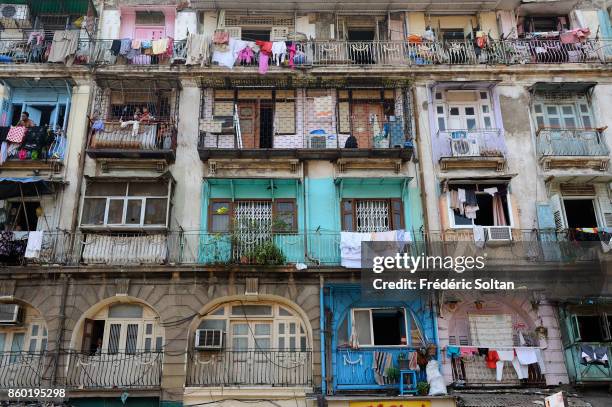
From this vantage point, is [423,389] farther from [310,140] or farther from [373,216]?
[310,140]

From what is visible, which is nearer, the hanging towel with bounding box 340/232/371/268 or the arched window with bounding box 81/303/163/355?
the arched window with bounding box 81/303/163/355

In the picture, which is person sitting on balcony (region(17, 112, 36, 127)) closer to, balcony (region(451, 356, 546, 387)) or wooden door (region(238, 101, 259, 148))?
wooden door (region(238, 101, 259, 148))

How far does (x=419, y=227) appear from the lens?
679 inches

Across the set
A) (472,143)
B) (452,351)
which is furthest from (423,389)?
(472,143)

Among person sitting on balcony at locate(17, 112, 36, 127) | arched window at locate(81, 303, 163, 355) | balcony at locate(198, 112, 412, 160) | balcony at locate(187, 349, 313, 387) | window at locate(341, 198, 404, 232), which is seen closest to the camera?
balcony at locate(187, 349, 313, 387)

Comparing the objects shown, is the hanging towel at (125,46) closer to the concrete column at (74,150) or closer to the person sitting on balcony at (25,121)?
the concrete column at (74,150)

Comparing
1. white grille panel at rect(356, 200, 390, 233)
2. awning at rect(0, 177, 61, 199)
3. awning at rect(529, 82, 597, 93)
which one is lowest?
white grille panel at rect(356, 200, 390, 233)

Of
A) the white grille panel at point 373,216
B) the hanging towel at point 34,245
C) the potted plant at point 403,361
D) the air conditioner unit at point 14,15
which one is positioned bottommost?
the potted plant at point 403,361

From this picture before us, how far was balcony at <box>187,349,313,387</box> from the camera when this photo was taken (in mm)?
15484

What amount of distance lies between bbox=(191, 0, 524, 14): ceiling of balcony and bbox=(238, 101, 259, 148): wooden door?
3.58m

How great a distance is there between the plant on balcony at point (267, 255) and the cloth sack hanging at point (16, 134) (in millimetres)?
7799

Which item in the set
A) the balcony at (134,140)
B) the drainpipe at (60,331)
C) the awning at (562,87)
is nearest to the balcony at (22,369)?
the drainpipe at (60,331)

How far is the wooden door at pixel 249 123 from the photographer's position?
1864 centimetres

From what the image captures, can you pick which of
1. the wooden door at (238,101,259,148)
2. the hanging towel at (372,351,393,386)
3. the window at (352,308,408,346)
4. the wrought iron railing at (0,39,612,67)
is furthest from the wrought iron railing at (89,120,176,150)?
the hanging towel at (372,351,393,386)
